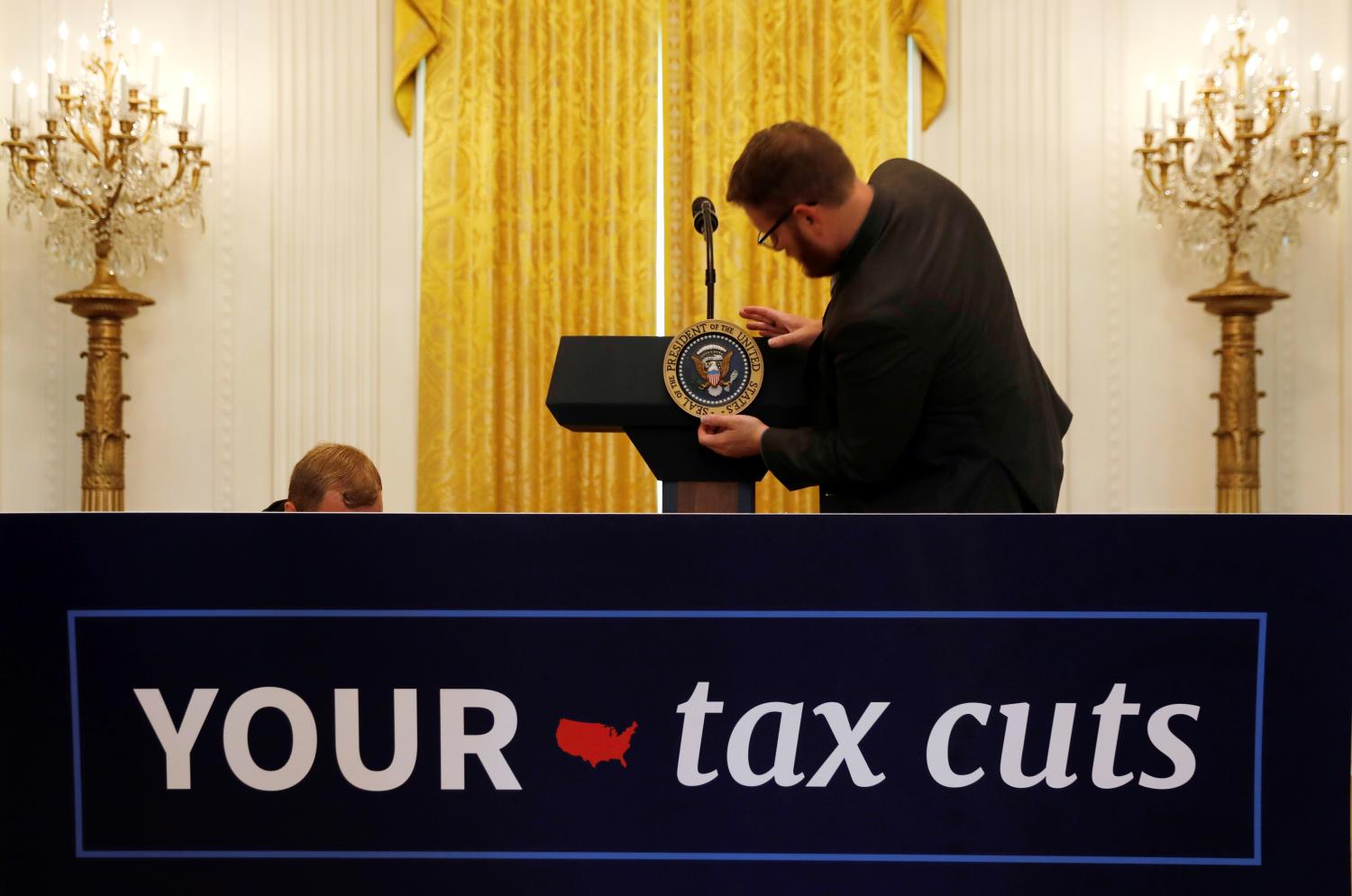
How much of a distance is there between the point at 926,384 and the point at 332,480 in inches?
56.6

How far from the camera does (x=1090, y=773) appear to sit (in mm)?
1099

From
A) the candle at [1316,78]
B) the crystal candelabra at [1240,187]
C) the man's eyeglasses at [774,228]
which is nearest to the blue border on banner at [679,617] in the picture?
the man's eyeglasses at [774,228]

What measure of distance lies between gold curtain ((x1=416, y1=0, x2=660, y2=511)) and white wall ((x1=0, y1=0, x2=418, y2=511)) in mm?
232

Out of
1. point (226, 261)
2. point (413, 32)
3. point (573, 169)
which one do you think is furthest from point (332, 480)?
point (413, 32)

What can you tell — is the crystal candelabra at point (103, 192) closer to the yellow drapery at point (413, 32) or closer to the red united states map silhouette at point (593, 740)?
the yellow drapery at point (413, 32)

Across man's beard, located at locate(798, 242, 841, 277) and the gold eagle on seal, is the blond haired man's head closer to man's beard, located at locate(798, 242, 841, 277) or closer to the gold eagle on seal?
the gold eagle on seal

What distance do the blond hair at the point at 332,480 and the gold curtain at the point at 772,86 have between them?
240 centimetres

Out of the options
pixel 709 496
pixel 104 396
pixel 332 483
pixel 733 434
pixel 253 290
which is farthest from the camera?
pixel 253 290

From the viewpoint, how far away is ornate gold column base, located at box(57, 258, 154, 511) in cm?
436

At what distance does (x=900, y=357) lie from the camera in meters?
1.68

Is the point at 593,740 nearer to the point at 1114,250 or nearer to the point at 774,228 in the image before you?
the point at 774,228

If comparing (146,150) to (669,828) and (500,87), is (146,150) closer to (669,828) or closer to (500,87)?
(500,87)

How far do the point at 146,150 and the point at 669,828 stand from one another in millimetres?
4296

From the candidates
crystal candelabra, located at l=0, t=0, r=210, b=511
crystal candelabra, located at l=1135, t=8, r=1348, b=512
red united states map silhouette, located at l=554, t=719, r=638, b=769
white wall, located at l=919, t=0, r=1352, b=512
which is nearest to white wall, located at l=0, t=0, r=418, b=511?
crystal candelabra, located at l=0, t=0, r=210, b=511
